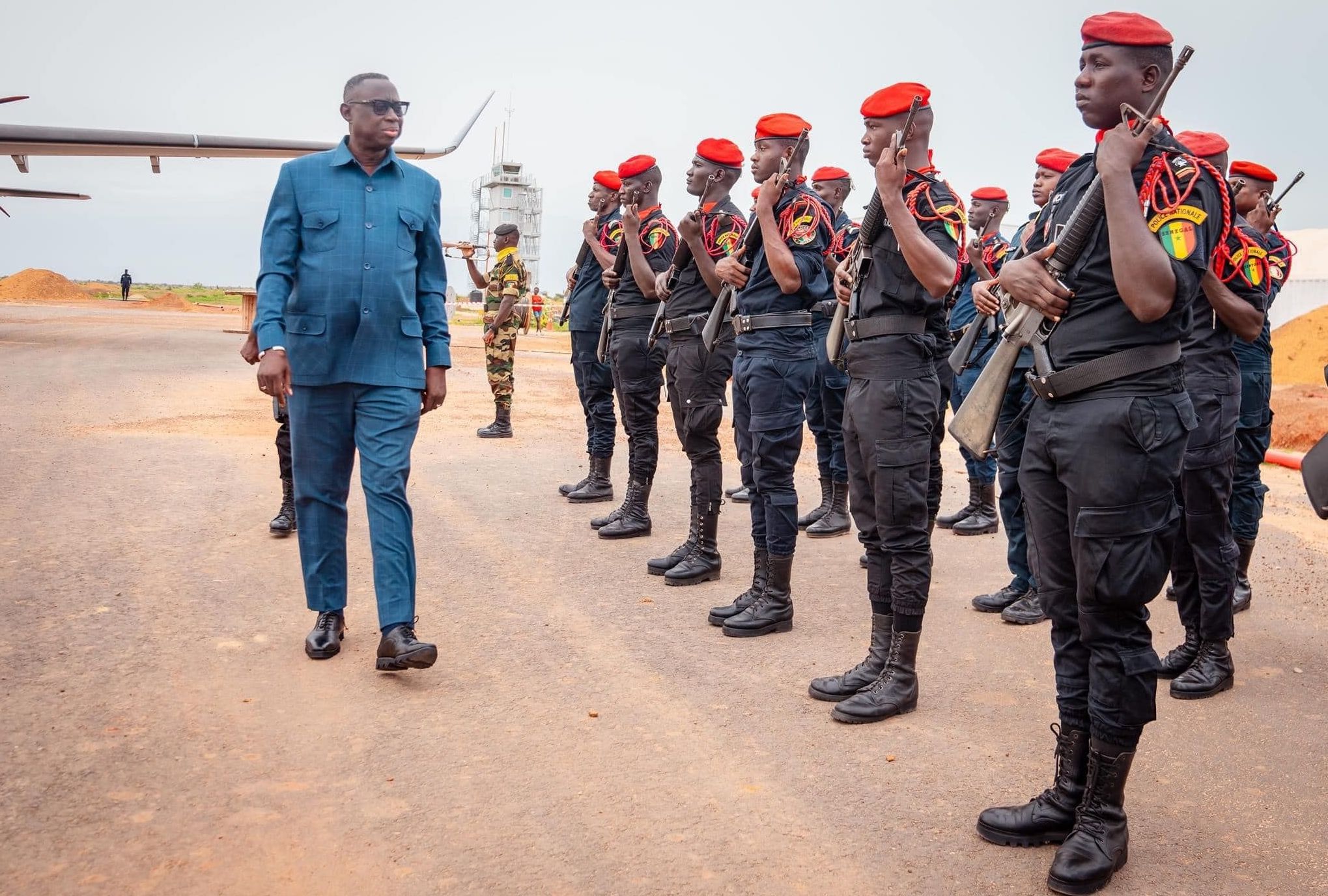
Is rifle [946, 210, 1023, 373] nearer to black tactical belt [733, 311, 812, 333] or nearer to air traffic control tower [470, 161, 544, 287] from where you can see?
black tactical belt [733, 311, 812, 333]

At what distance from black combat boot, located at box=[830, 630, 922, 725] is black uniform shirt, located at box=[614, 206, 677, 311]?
11.7 feet

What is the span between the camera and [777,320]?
5.41m

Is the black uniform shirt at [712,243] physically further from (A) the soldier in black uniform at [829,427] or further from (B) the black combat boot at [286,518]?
(B) the black combat boot at [286,518]

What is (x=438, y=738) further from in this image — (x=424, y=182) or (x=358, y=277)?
(x=424, y=182)

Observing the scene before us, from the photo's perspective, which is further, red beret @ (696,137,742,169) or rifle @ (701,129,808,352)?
red beret @ (696,137,742,169)

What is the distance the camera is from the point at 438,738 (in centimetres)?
395

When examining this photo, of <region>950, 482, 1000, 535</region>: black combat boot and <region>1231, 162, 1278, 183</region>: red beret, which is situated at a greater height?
<region>1231, 162, 1278, 183</region>: red beret

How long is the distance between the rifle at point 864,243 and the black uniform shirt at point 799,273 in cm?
52

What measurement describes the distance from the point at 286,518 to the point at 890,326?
4280mm

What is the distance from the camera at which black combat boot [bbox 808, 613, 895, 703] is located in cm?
448

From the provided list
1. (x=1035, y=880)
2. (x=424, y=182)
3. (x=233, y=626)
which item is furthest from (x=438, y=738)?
(x=424, y=182)

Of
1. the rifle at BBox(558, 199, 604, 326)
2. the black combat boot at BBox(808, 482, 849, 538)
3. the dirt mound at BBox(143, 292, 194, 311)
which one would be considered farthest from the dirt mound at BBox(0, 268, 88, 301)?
the black combat boot at BBox(808, 482, 849, 538)

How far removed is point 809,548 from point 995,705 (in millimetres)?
3067

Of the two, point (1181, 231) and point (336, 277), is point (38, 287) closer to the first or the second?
point (336, 277)
